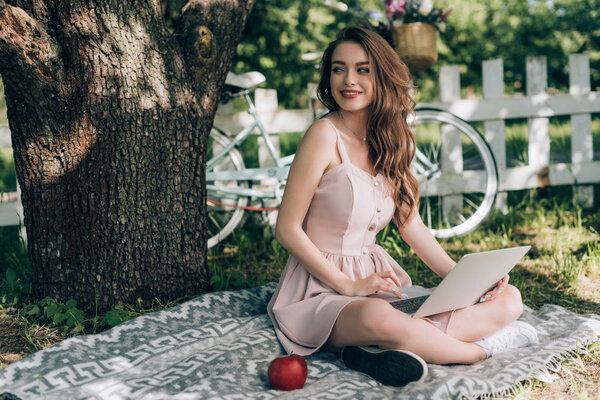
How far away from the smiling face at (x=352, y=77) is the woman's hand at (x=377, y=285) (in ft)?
2.31

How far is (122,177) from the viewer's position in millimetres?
2730

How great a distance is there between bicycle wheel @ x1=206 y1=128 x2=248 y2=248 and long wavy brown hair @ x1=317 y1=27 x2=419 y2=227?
1.63m

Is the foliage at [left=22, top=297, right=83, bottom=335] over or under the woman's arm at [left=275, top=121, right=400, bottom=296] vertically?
under

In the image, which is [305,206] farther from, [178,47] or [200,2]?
[200,2]

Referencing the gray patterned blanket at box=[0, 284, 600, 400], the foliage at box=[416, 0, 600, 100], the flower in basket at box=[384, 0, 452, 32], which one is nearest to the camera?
the gray patterned blanket at box=[0, 284, 600, 400]

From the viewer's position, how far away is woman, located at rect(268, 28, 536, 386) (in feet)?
7.26

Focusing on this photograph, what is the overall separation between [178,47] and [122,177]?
68 centimetres

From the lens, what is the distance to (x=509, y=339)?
7.96 feet

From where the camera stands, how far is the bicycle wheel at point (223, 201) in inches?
162

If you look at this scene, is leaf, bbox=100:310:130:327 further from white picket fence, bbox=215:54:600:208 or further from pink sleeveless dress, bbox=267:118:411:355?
white picket fence, bbox=215:54:600:208

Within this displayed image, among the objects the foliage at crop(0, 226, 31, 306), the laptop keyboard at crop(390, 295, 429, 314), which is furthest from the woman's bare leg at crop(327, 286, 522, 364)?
the foliage at crop(0, 226, 31, 306)

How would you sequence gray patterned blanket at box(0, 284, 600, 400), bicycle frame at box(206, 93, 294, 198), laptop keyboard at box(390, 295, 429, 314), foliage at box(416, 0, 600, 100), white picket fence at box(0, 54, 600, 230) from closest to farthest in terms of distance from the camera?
gray patterned blanket at box(0, 284, 600, 400), laptop keyboard at box(390, 295, 429, 314), bicycle frame at box(206, 93, 294, 198), white picket fence at box(0, 54, 600, 230), foliage at box(416, 0, 600, 100)

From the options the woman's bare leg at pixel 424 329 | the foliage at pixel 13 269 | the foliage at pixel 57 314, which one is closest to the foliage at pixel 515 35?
the foliage at pixel 13 269

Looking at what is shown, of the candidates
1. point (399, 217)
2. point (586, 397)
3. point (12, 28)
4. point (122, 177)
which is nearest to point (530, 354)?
point (586, 397)
